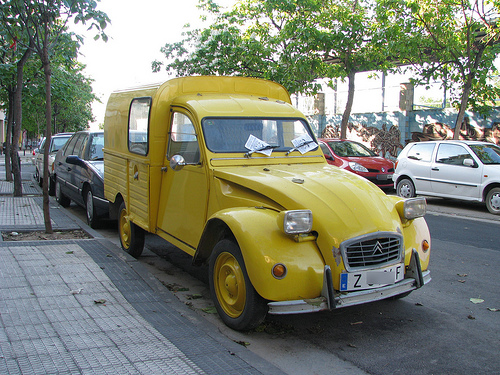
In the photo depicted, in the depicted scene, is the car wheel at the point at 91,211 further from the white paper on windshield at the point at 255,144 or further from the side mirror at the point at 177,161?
the white paper on windshield at the point at 255,144

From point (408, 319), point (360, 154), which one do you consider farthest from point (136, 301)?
point (360, 154)

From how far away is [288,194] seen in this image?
4.21m

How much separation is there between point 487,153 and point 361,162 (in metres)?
3.68

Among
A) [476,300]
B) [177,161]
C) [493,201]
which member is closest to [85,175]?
[177,161]

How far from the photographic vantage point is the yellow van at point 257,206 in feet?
12.8

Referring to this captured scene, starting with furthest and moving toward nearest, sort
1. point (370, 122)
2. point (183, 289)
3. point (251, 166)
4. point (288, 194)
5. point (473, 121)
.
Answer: point (370, 122) < point (473, 121) < point (183, 289) < point (251, 166) < point (288, 194)

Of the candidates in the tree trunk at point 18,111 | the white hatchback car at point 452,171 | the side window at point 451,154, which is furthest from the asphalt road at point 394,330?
the tree trunk at point 18,111

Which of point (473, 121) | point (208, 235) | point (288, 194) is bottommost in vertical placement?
point (208, 235)

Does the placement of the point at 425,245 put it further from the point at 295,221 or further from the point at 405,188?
the point at 405,188

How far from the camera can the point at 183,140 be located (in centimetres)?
554

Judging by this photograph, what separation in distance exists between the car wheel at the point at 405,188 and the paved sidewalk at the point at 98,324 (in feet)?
30.3

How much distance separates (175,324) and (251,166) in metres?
1.77

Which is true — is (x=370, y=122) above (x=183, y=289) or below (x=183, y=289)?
above

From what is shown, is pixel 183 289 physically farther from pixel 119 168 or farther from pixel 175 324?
pixel 119 168
